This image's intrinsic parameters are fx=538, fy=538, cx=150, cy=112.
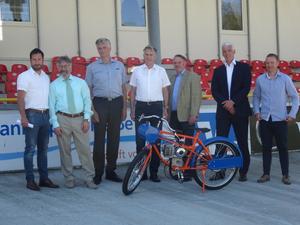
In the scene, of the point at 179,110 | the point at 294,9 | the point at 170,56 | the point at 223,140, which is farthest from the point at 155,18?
the point at 294,9

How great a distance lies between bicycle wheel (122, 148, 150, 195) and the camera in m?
6.33

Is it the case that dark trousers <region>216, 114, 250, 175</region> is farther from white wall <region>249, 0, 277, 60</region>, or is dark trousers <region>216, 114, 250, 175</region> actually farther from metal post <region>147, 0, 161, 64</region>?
white wall <region>249, 0, 277, 60</region>

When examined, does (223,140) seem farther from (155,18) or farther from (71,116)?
(155,18)

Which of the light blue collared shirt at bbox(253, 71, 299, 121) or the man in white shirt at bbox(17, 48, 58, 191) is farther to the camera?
the light blue collared shirt at bbox(253, 71, 299, 121)

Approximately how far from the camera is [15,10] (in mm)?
14234

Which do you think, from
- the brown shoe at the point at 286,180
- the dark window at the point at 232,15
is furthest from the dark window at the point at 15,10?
the brown shoe at the point at 286,180

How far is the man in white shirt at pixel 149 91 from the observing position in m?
7.28

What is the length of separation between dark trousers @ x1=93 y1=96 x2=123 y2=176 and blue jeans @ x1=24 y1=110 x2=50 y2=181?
0.70 metres

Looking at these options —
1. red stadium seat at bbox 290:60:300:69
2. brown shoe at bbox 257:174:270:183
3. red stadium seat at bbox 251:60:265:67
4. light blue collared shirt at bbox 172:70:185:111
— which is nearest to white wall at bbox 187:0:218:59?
red stadium seat at bbox 251:60:265:67

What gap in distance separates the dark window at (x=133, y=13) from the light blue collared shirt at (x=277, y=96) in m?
8.84

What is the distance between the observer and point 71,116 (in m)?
6.73

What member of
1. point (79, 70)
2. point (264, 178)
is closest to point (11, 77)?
point (79, 70)

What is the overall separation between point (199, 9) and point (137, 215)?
1194 cm

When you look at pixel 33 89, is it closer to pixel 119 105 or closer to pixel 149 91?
pixel 119 105
